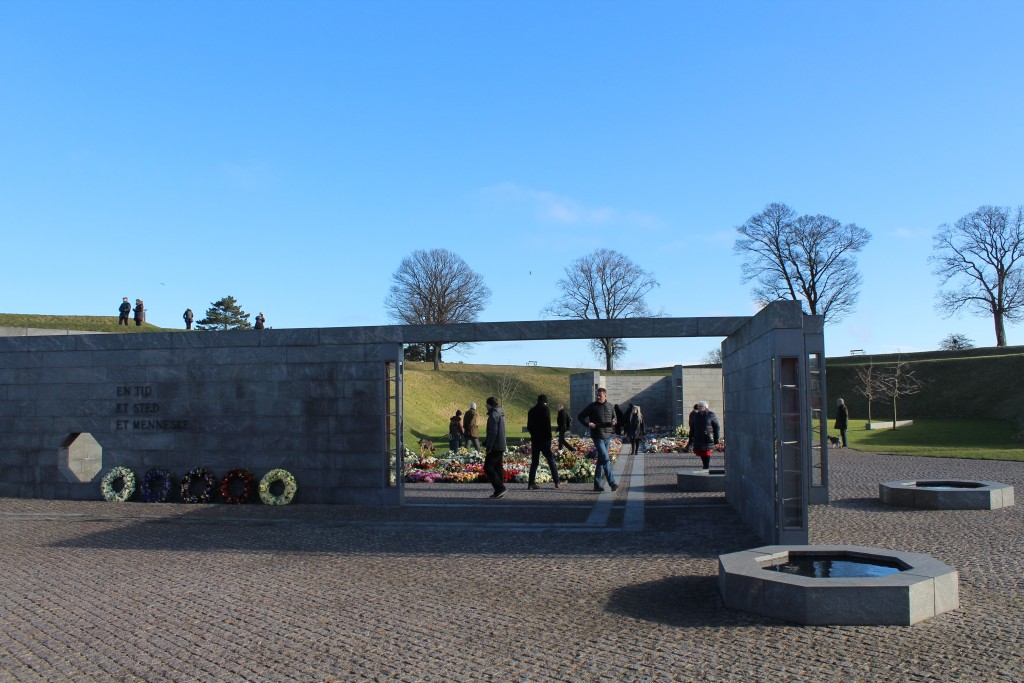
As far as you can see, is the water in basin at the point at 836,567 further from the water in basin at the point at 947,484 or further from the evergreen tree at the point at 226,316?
the evergreen tree at the point at 226,316

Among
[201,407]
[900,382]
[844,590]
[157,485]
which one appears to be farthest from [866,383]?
[844,590]

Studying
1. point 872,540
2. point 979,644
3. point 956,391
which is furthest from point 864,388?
point 979,644

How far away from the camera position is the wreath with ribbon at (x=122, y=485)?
1423 cm

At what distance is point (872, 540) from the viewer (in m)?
9.58

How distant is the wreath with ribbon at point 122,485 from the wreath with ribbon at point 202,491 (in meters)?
0.99

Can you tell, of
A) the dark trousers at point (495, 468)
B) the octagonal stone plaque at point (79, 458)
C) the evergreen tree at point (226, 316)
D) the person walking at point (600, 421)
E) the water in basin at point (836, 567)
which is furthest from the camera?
the evergreen tree at point (226, 316)

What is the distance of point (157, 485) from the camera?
14203 millimetres

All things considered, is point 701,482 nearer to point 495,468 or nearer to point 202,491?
point 495,468

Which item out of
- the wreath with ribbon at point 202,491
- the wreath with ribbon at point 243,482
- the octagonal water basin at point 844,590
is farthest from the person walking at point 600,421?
the octagonal water basin at point 844,590

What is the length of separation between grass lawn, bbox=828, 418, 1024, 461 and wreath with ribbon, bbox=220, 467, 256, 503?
16.9 m

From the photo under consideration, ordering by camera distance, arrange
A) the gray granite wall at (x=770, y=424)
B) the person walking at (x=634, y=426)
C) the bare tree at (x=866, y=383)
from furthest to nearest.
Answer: the bare tree at (x=866, y=383)
the person walking at (x=634, y=426)
the gray granite wall at (x=770, y=424)

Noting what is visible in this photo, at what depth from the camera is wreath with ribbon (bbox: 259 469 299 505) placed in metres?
13.5

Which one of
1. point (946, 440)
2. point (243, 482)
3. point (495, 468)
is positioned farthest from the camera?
point (946, 440)

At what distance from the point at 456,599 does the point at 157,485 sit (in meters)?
8.86
